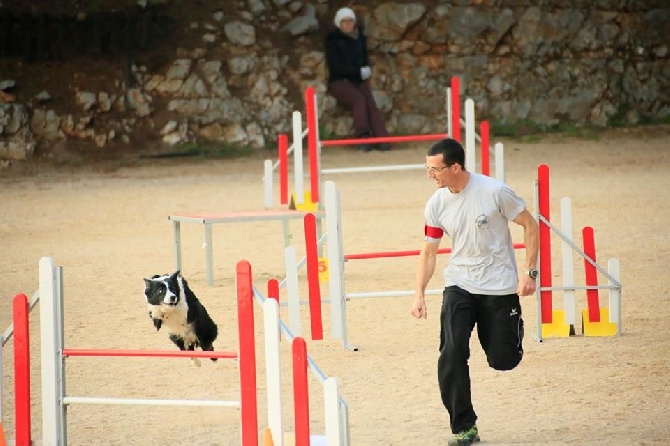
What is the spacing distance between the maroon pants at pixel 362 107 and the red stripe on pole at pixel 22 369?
1708 cm

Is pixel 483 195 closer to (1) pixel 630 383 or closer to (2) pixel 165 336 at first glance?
(1) pixel 630 383

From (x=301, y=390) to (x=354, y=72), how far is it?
18781 mm

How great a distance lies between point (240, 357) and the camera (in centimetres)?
584

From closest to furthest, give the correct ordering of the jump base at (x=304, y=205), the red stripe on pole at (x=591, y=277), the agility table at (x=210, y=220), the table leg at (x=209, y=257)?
1. the red stripe on pole at (x=591, y=277)
2. the agility table at (x=210, y=220)
3. the table leg at (x=209, y=257)
4. the jump base at (x=304, y=205)

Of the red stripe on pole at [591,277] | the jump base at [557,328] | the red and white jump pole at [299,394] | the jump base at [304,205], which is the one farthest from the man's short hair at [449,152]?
the jump base at [304,205]

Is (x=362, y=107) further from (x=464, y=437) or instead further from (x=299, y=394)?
(x=299, y=394)

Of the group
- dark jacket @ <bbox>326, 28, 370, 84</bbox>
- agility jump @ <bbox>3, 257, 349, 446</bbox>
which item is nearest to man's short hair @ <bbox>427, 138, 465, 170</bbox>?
agility jump @ <bbox>3, 257, 349, 446</bbox>

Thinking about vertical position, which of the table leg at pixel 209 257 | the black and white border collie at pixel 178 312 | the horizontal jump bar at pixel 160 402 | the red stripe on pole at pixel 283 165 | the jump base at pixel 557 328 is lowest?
the horizontal jump bar at pixel 160 402

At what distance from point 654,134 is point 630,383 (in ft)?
56.8

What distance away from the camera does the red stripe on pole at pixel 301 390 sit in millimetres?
5367

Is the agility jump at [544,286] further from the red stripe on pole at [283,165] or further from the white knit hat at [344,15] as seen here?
the white knit hat at [344,15]

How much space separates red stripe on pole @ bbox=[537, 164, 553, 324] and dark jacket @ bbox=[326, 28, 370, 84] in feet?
46.9

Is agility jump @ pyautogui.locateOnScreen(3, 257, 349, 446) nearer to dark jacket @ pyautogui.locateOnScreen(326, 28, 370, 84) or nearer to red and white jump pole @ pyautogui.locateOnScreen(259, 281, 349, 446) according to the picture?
red and white jump pole @ pyautogui.locateOnScreen(259, 281, 349, 446)

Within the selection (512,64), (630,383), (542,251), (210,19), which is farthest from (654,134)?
(630,383)
